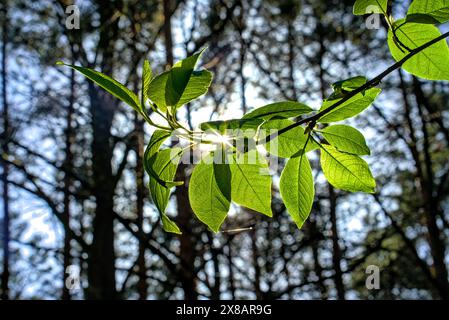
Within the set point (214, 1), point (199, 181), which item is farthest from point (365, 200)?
point (199, 181)

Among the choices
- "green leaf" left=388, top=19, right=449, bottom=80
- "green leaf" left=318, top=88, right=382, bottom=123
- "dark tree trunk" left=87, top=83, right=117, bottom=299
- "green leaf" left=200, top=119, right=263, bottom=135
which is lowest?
"green leaf" left=200, top=119, right=263, bottom=135

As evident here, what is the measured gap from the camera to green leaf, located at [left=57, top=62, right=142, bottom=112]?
0.78 feet

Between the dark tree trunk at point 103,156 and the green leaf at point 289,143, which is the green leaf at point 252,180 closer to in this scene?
the green leaf at point 289,143

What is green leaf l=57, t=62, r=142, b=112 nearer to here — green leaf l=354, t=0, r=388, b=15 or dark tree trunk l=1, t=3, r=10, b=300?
green leaf l=354, t=0, r=388, b=15

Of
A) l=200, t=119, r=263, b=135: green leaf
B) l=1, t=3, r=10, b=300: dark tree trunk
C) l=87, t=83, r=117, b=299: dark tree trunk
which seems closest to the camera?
l=200, t=119, r=263, b=135: green leaf

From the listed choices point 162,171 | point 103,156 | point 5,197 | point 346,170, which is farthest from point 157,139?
point 5,197

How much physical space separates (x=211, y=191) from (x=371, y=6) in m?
0.15

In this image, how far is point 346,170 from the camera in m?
0.30

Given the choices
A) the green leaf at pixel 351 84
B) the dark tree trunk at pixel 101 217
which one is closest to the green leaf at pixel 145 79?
the green leaf at pixel 351 84

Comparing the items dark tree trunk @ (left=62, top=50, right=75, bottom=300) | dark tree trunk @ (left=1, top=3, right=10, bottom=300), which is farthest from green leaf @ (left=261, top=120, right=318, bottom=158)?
dark tree trunk @ (left=1, top=3, right=10, bottom=300)

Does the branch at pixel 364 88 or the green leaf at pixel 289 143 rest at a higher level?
the branch at pixel 364 88

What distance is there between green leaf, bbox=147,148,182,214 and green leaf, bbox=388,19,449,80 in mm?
151

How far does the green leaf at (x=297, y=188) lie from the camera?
0.29 meters

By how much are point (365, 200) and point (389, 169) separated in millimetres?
404
